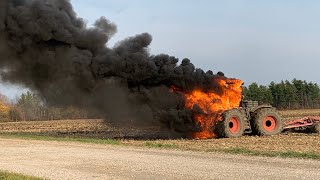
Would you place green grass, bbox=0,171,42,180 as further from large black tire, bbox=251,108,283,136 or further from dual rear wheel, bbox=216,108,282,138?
large black tire, bbox=251,108,283,136

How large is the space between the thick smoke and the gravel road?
5831 millimetres

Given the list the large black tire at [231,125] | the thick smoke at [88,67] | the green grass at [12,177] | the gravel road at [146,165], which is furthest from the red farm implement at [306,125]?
the green grass at [12,177]

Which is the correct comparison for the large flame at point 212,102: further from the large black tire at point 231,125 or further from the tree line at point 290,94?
the tree line at point 290,94

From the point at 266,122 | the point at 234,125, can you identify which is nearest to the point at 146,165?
the point at 234,125

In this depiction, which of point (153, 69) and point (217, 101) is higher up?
point (153, 69)

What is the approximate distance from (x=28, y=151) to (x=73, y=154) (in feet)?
9.80

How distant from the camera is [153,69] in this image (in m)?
26.0

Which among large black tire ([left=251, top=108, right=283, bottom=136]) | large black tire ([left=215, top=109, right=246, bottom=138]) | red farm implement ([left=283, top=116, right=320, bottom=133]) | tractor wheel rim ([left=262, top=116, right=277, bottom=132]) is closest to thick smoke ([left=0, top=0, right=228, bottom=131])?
large black tire ([left=215, top=109, right=246, bottom=138])

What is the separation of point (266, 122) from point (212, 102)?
4.30 meters

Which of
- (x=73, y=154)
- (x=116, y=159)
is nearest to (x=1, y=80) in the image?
(x=73, y=154)

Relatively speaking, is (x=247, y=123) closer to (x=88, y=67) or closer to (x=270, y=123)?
(x=270, y=123)

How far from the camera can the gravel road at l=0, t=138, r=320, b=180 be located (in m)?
12.9

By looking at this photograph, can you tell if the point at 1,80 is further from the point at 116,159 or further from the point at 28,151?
the point at 116,159

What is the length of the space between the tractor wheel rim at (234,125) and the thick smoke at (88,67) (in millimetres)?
2120
